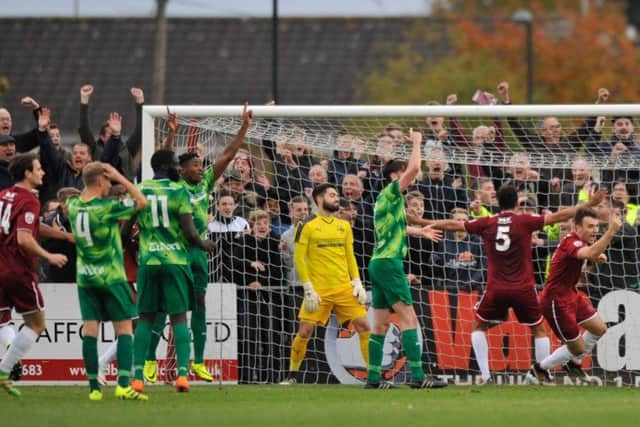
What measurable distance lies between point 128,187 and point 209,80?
121 feet

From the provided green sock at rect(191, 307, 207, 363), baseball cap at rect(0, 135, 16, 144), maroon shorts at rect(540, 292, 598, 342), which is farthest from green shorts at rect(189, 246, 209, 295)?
maroon shorts at rect(540, 292, 598, 342)

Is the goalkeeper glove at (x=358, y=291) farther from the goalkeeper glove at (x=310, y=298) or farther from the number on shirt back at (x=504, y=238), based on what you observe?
the number on shirt back at (x=504, y=238)

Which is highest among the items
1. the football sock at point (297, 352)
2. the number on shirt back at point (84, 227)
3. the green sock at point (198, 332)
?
the number on shirt back at point (84, 227)

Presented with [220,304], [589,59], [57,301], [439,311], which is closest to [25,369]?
[57,301]

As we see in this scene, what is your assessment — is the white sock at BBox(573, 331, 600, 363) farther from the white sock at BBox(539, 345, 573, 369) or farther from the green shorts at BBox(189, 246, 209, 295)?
the green shorts at BBox(189, 246, 209, 295)

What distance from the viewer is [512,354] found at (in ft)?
53.4

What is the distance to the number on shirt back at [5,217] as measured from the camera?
13.3 meters

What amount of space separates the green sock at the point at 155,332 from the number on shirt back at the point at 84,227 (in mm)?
1305

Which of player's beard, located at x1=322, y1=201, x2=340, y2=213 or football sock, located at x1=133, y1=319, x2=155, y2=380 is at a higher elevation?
player's beard, located at x1=322, y1=201, x2=340, y2=213

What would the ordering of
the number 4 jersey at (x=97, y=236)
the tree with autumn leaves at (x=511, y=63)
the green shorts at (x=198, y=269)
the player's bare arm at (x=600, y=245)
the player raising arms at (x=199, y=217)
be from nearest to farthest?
the number 4 jersey at (x=97, y=236) → the player's bare arm at (x=600, y=245) → the player raising arms at (x=199, y=217) → the green shorts at (x=198, y=269) → the tree with autumn leaves at (x=511, y=63)

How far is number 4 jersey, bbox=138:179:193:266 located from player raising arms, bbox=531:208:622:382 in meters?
3.87

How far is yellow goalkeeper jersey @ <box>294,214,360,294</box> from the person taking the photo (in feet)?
49.5

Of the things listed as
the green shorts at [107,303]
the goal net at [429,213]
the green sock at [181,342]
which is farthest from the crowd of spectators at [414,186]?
the green shorts at [107,303]

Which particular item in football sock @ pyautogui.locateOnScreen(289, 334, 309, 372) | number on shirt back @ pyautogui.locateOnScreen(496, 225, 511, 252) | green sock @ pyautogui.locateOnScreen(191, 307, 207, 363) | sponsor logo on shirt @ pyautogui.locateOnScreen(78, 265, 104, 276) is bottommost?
football sock @ pyautogui.locateOnScreen(289, 334, 309, 372)
